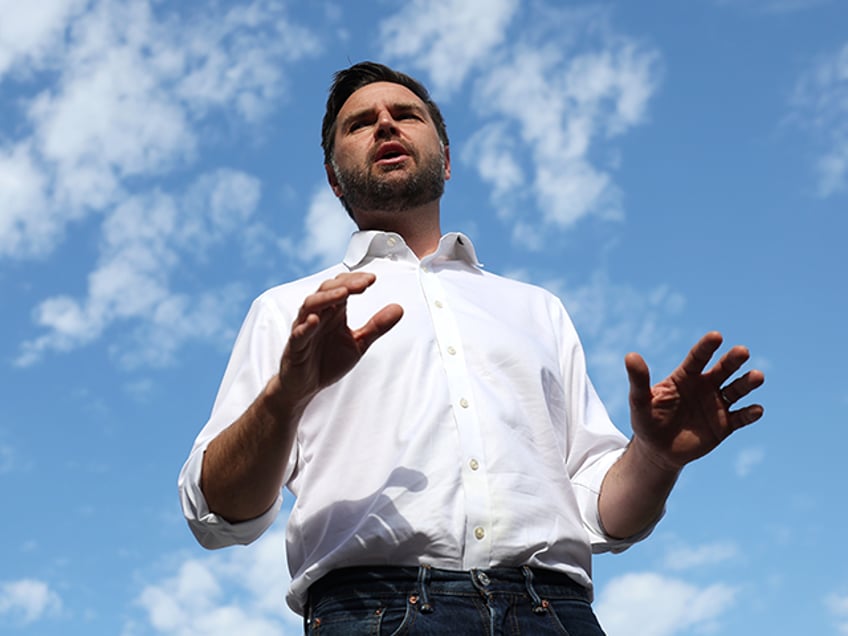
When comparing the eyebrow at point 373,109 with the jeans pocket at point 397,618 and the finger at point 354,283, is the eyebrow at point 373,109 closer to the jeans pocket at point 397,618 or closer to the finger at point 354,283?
the finger at point 354,283

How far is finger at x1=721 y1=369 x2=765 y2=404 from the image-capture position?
13.0ft

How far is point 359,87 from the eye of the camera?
629cm

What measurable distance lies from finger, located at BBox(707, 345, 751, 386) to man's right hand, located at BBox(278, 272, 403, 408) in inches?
50.4

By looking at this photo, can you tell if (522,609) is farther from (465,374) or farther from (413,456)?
(465,374)

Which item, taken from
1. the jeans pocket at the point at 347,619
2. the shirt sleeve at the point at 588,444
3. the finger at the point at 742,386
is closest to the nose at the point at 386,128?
the shirt sleeve at the point at 588,444

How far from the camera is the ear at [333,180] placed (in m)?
6.07

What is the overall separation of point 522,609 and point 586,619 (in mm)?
359

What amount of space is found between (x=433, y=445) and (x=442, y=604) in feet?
2.18

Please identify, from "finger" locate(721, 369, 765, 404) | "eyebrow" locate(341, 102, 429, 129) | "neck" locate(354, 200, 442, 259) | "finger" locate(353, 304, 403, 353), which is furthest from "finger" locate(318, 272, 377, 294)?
"eyebrow" locate(341, 102, 429, 129)

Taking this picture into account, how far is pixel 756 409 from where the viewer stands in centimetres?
405

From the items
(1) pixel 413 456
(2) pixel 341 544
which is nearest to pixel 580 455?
(1) pixel 413 456

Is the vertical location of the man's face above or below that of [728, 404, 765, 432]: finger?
above

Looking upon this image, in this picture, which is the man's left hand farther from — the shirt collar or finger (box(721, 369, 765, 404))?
the shirt collar

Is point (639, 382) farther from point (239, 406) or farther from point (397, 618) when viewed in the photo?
point (239, 406)
